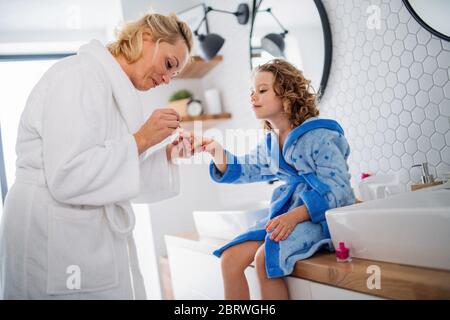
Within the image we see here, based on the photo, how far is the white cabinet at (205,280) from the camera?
3.32 feet

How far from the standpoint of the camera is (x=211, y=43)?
7.18ft

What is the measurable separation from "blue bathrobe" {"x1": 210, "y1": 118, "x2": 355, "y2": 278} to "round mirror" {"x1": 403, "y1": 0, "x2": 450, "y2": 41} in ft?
1.23

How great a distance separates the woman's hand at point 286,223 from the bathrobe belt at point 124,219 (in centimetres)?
38

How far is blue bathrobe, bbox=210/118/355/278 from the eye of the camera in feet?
3.67

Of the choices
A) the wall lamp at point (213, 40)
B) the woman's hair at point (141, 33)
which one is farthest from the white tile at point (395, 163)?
the wall lamp at point (213, 40)

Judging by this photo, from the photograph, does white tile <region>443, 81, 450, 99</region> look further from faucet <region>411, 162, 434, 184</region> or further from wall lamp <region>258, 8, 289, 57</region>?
wall lamp <region>258, 8, 289, 57</region>

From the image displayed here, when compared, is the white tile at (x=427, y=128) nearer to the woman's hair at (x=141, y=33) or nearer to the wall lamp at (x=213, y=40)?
the woman's hair at (x=141, y=33)

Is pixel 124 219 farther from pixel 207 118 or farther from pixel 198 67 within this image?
pixel 198 67

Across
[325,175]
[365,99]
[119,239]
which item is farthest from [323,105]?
[119,239]

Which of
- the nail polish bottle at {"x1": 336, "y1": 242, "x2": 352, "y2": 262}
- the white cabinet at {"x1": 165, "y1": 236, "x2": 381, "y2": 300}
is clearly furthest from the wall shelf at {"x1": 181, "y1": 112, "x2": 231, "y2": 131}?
the nail polish bottle at {"x1": 336, "y1": 242, "x2": 352, "y2": 262}

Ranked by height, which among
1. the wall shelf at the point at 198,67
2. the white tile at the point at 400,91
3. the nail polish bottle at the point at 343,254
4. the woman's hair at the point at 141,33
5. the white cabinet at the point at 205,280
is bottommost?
the white cabinet at the point at 205,280

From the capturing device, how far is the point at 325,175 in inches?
46.7
